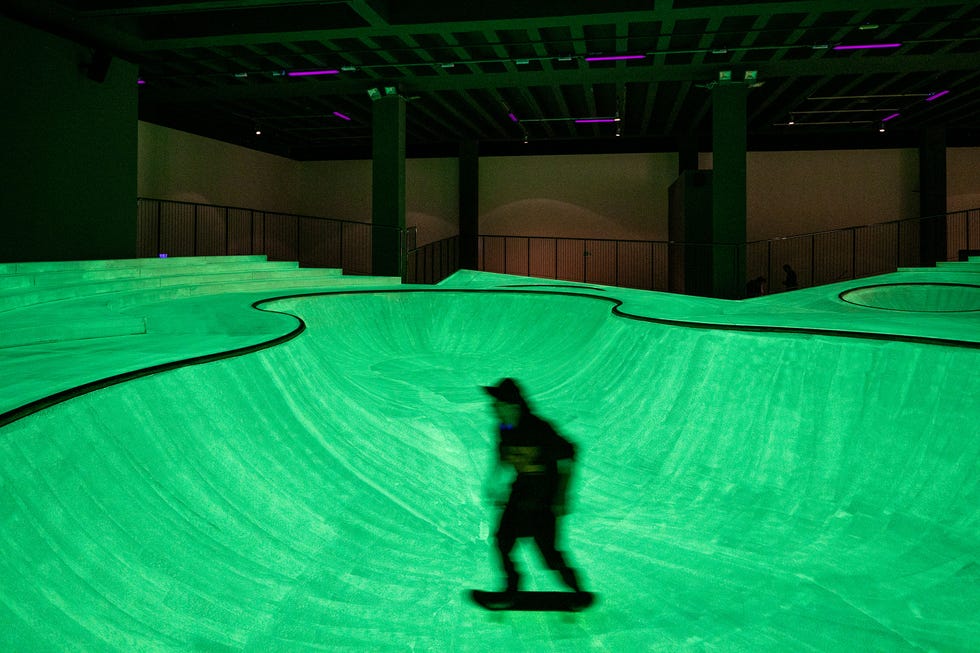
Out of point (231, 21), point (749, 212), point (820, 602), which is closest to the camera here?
point (820, 602)

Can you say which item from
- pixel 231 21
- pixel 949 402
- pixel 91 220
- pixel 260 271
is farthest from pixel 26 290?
pixel 949 402

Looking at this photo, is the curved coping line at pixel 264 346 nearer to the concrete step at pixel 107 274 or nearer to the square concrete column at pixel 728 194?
the concrete step at pixel 107 274

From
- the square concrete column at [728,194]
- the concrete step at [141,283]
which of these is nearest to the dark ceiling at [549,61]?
the square concrete column at [728,194]

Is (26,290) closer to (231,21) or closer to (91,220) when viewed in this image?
(91,220)

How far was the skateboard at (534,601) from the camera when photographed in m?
2.22

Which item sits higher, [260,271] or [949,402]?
[260,271]

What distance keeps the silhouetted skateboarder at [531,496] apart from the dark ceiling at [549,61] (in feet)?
22.9

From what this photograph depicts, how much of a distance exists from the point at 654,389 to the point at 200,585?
10.3ft

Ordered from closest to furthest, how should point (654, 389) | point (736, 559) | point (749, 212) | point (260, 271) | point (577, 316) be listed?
point (736, 559) → point (654, 389) → point (577, 316) → point (260, 271) → point (749, 212)

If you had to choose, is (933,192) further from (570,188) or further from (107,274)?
(107,274)

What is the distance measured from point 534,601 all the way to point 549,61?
10.5 m

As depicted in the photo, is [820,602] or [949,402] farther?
[949,402]

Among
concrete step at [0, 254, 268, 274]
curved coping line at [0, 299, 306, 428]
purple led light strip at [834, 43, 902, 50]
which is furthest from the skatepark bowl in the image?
purple led light strip at [834, 43, 902, 50]

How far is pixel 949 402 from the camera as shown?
3.00m
